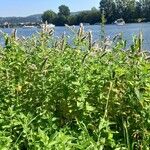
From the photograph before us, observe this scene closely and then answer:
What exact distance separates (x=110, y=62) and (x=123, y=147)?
1081 mm

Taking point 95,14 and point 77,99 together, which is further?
point 95,14

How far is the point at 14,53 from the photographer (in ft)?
18.9

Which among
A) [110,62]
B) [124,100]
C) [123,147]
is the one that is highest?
[110,62]

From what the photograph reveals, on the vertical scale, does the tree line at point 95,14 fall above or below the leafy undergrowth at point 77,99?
below

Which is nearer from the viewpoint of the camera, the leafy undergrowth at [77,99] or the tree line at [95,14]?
the leafy undergrowth at [77,99]

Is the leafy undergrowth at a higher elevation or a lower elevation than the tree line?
higher

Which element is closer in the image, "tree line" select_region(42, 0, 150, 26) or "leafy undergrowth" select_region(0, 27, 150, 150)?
"leafy undergrowth" select_region(0, 27, 150, 150)

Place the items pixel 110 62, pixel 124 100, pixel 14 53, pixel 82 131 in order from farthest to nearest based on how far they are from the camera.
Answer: pixel 14 53, pixel 110 62, pixel 124 100, pixel 82 131

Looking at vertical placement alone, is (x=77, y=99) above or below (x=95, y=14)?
above

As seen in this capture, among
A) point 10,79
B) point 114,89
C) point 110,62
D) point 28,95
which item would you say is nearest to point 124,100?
point 114,89

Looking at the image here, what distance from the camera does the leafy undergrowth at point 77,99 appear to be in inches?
179

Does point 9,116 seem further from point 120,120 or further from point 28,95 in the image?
point 120,120

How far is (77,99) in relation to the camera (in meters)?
4.93

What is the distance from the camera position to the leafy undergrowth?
179 inches
